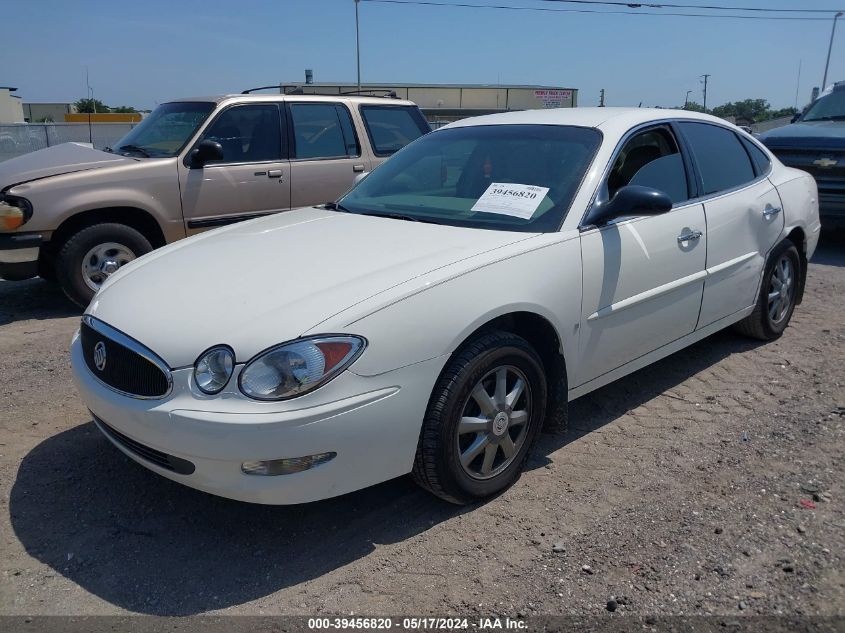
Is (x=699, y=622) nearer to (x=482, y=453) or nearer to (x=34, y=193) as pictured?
(x=482, y=453)

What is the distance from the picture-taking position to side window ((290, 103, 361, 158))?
7.18 metres

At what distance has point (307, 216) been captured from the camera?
13.8 ft

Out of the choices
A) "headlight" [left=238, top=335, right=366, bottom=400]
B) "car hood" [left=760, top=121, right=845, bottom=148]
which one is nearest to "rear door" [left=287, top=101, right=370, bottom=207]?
"headlight" [left=238, top=335, right=366, bottom=400]

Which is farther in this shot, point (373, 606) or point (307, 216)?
point (307, 216)

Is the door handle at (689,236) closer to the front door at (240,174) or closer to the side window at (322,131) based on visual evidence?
the front door at (240,174)

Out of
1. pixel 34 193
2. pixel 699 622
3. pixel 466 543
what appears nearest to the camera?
pixel 699 622

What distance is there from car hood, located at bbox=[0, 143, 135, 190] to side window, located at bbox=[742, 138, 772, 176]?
16.4 ft

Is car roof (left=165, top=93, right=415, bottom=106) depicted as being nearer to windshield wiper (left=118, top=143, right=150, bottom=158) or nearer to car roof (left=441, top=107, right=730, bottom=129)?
windshield wiper (left=118, top=143, right=150, bottom=158)

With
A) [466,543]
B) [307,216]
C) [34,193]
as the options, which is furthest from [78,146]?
[466,543]

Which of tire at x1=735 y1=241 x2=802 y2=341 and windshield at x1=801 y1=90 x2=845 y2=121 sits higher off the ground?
windshield at x1=801 y1=90 x2=845 y2=121

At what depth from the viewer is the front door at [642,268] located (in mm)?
3525

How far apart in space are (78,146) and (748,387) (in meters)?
6.20

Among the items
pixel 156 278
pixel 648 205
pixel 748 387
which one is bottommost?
pixel 748 387

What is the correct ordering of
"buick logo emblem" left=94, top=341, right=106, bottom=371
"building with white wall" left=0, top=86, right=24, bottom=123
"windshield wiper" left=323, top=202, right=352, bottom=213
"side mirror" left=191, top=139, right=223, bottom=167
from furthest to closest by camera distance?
"building with white wall" left=0, top=86, right=24, bottom=123
"side mirror" left=191, top=139, right=223, bottom=167
"windshield wiper" left=323, top=202, right=352, bottom=213
"buick logo emblem" left=94, top=341, right=106, bottom=371
